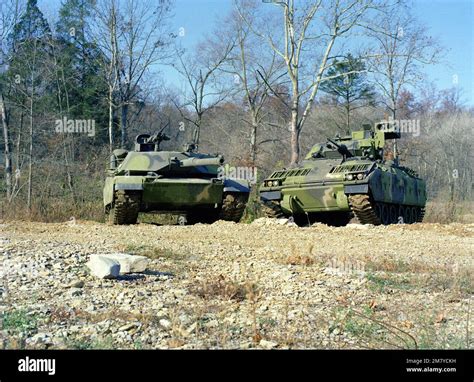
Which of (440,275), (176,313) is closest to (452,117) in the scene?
(440,275)

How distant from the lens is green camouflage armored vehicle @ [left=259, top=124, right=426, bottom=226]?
526 inches

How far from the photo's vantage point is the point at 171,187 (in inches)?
506

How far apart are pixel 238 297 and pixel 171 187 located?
8243 millimetres

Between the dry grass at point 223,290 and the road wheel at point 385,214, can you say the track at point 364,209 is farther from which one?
the dry grass at point 223,290

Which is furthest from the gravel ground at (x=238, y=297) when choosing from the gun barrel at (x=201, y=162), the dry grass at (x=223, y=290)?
the gun barrel at (x=201, y=162)

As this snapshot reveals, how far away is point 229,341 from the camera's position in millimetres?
3504

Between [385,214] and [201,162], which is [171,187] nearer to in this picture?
[201,162]

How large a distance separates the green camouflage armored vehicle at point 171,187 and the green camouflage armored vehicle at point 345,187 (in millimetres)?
1381

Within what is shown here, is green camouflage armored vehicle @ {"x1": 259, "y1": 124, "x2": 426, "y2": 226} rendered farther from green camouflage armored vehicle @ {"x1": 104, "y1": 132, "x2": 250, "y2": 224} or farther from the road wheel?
green camouflage armored vehicle @ {"x1": 104, "y1": 132, "x2": 250, "y2": 224}

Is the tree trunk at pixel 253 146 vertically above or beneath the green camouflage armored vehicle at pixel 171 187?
above

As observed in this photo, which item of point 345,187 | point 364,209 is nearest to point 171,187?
point 345,187

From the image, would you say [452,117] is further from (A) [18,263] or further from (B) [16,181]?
(A) [18,263]

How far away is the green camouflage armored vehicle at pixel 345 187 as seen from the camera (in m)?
13.4
